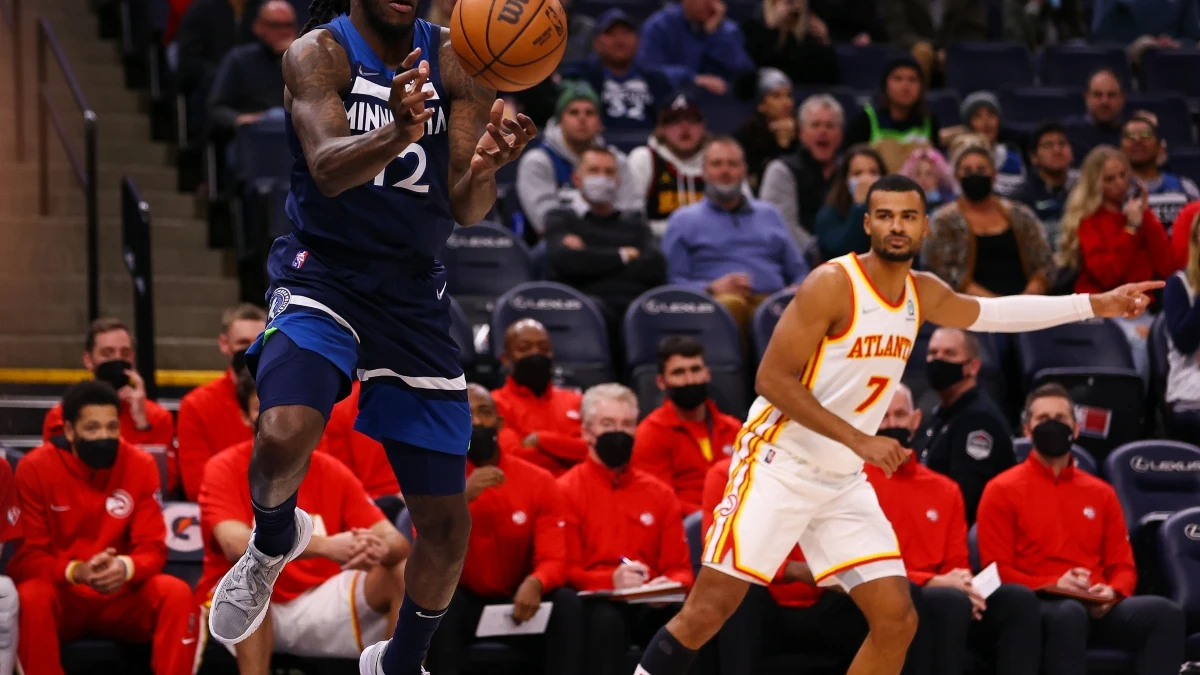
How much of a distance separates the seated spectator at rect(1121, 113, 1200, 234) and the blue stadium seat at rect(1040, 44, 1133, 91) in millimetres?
2680

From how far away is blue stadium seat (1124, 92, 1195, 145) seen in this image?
13.1 m

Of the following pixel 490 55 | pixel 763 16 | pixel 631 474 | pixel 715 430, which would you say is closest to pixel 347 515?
pixel 631 474

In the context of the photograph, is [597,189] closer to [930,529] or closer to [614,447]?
[614,447]

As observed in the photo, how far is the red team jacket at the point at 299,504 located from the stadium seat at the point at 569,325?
82.3 inches

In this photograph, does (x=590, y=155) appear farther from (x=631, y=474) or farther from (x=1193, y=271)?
(x=1193, y=271)

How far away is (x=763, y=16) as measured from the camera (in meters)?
13.2

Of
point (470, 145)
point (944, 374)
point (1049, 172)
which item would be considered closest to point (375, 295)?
point (470, 145)

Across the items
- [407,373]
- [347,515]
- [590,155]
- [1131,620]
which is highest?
[590,155]

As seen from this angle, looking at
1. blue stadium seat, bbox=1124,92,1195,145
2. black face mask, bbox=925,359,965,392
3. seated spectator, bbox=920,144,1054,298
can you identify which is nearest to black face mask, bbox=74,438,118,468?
black face mask, bbox=925,359,965,392

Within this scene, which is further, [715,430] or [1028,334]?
[1028,334]

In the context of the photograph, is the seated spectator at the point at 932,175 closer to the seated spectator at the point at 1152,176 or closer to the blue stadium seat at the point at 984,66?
the seated spectator at the point at 1152,176

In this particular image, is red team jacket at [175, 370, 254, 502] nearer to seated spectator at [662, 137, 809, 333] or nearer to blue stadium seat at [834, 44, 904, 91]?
seated spectator at [662, 137, 809, 333]

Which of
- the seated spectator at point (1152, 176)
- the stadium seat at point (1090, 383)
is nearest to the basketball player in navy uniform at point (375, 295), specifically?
the stadium seat at point (1090, 383)

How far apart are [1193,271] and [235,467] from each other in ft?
17.4
